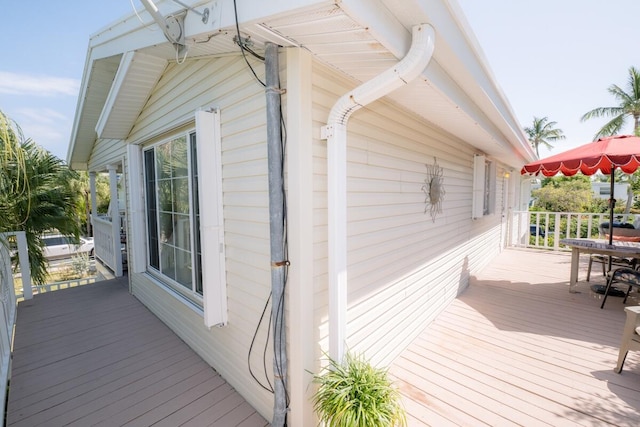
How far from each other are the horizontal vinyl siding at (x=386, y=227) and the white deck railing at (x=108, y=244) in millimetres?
5744

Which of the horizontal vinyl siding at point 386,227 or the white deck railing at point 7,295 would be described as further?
the white deck railing at point 7,295

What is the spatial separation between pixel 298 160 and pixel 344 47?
0.68m

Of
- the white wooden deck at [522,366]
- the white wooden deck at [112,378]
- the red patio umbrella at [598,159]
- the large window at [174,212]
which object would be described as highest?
the red patio umbrella at [598,159]

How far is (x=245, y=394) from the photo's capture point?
2326 mm

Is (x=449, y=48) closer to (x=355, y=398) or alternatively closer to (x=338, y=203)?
(x=338, y=203)

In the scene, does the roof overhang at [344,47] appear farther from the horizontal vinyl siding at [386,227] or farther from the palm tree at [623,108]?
the palm tree at [623,108]

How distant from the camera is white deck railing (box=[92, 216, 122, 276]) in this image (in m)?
5.96

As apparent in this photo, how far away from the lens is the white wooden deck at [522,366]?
2.10m

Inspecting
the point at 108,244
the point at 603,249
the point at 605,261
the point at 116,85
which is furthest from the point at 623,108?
the point at 108,244

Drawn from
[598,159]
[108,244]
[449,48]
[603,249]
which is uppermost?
[449,48]

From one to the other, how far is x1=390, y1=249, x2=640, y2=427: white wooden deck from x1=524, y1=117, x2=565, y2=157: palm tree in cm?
3008

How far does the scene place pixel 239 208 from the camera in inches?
88.6

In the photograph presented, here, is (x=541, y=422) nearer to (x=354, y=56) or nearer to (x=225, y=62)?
(x=354, y=56)

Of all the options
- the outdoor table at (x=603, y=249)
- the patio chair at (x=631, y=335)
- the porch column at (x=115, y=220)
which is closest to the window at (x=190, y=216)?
the porch column at (x=115, y=220)
